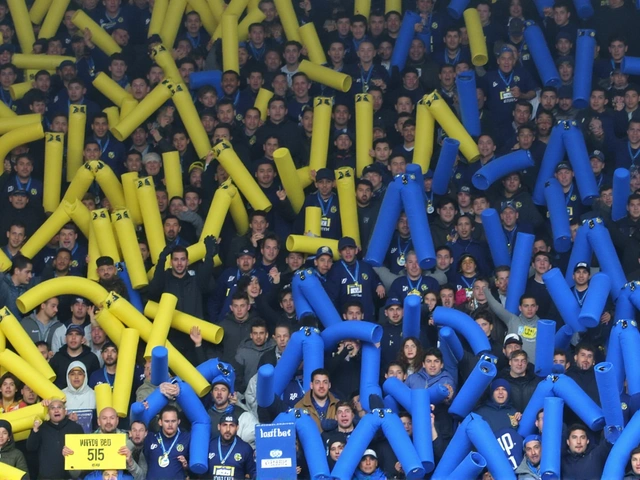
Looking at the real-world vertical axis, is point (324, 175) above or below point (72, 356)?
above

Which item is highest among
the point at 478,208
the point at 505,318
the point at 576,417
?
the point at 478,208

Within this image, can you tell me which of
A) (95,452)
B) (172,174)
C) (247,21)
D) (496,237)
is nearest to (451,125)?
(496,237)

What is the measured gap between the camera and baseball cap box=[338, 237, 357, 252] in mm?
15547

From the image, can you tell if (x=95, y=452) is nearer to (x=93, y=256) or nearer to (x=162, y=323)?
(x=162, y=323)

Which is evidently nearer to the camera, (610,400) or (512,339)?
(610,400)

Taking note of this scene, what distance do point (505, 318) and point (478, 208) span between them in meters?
1.43

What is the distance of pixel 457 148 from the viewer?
16.1 m

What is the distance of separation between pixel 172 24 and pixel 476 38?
11.7ft

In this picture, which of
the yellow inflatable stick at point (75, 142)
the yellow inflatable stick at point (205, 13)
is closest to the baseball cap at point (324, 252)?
the yellow inflatable stick at point (75, 142)

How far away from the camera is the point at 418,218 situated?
1549 cm

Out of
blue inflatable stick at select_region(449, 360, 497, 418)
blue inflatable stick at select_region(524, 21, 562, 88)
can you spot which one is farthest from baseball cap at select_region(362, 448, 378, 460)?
blue inflatable stick at select_region(524, 21, 562, 88)

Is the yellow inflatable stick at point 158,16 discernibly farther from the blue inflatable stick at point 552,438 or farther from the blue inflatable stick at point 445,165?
the blue inflatable stick at point 552,438

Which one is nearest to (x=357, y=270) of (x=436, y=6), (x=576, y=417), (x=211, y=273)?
(x=211, y=273)

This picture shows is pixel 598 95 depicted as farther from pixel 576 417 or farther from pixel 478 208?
pixel 576 417
